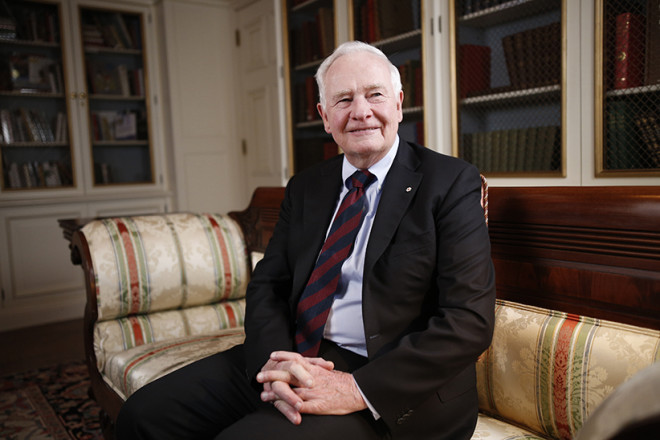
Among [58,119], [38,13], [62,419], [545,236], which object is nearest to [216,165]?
[58,119]

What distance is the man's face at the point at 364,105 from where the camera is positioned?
132 centimetres

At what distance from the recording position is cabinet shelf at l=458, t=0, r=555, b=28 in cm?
205

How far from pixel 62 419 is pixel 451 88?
2.22 meters

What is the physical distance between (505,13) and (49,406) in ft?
8.66

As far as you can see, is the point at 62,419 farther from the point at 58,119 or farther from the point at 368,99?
the point at 58,119

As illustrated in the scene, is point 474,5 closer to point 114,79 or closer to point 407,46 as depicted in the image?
Answer: point 407,46

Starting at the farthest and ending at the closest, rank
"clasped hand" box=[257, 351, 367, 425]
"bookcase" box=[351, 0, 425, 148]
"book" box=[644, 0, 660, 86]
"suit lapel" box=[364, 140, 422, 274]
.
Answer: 1. "bookcase" box=[351, 0, 425, 148]
2. "book" box=[644, 0, 660, 86]
3. "suit lapel" box=[364, 140, 422, 274]
4. "clasped hand" box=[257, 351, 367, 425]

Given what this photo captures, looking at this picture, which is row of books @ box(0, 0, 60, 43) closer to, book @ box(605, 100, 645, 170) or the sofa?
the sofa

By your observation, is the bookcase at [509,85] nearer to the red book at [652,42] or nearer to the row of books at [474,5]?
the row of books at [474,5]

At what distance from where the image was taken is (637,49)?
1.79 m

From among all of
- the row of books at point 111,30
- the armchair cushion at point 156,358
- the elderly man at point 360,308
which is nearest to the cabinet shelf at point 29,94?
the row of books at point 111,30

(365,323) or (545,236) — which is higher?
(545,236)

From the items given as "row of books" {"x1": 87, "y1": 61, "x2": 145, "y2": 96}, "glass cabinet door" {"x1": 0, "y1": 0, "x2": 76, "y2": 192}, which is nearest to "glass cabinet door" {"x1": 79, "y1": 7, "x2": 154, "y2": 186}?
"row of books" {"x1": 87, "y1": 61, "x2": 145, "y2": 96}

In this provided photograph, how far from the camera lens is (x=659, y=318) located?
3.51 feet
